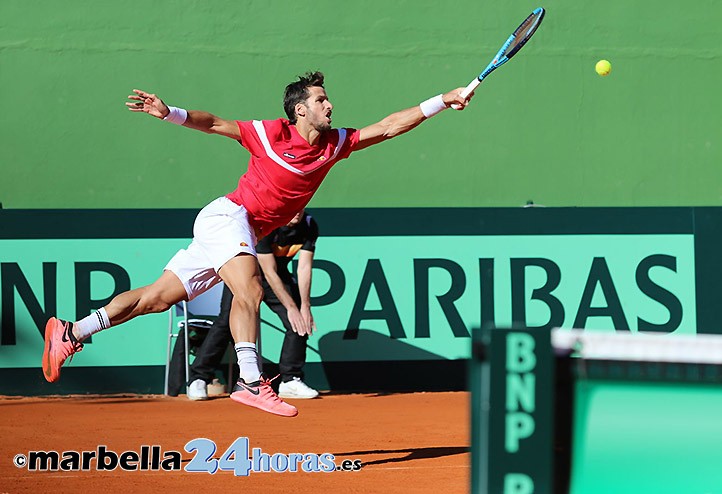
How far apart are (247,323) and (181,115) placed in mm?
1097

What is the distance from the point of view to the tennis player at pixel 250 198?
5.67 meters

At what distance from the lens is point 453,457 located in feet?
19.4

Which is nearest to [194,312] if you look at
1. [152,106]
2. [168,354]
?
[168,354]

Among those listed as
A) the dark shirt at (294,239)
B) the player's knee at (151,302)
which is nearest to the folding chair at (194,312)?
the dark shirt at (294,239)

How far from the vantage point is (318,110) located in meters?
5.86

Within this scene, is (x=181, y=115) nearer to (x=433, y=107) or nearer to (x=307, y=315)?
(x=433, y=107)

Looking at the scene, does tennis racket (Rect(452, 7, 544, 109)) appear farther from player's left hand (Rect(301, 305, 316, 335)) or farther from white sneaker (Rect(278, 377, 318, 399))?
white sneaker (Rect(278, 377, 318, 399))

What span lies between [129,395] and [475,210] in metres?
3.08

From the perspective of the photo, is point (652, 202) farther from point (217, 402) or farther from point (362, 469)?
point (362, 469)

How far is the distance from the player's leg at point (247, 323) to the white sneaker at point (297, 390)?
287cm

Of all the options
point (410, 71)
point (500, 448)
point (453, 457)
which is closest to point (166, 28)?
point (410, 71)

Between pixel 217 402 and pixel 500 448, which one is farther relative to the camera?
pixel 217 402

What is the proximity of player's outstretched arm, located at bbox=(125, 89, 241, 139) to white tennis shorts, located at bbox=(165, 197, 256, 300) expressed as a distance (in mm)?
397

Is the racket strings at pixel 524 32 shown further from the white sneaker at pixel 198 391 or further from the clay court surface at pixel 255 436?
the white sneaker at pixel 198 391
